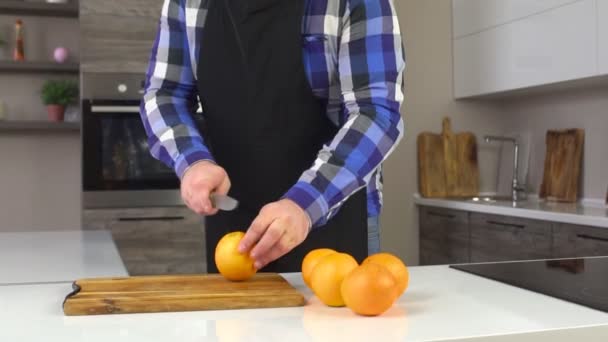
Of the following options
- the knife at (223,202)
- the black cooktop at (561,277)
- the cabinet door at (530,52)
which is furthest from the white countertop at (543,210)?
the knife at (223,202)

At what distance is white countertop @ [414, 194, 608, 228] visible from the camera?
7.67ft

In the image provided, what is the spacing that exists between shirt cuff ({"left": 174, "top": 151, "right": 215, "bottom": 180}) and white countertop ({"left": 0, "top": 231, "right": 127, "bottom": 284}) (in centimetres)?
32

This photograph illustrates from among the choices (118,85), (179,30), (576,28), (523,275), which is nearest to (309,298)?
(523,275)

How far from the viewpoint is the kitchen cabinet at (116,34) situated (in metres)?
3.09

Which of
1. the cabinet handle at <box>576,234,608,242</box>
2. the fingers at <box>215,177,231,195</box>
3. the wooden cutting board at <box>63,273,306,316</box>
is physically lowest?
the cabinet handle at <box>576,234,608,242</box>

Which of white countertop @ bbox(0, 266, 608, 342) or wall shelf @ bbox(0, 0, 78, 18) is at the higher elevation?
wall shelf @ bbox(0, 0, 78, 18)

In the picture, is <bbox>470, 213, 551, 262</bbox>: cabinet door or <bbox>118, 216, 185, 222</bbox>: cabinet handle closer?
<bbox>470, 213, 551, 262</bbox>: cabinet door

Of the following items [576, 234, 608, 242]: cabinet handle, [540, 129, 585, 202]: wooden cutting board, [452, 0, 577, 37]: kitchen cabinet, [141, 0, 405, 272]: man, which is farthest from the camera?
[540, 129, 585, 202]: wooden cutting board

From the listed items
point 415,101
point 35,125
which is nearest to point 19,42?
point 35,125

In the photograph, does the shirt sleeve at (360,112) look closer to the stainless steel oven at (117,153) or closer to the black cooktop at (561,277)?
the black cooktop at (561,277)

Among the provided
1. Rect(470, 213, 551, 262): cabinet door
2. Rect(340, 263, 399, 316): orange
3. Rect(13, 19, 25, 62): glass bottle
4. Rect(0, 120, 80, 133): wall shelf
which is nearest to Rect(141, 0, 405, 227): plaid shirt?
Rect(340, 263, 399, 316): orange

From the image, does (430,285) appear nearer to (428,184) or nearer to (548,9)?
(548,9)

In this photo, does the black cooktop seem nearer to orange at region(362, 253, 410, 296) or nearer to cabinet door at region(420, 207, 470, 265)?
orange at region(362, 253, 410, 296)

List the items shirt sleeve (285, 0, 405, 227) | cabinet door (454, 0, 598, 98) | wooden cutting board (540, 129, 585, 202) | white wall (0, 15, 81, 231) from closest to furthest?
1. shirt sleeve (285, 0, 405, 227)
2. cabinet door (454, 0, 598, 98)
3. wooden cutting board (540, 129, 585, 202)
4. white wall (0, 15, 81, 231)
